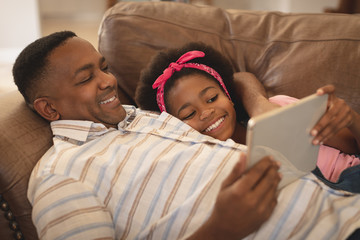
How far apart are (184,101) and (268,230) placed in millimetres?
531

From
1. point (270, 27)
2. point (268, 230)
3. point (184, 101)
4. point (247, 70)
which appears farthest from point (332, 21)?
point (268, 230)

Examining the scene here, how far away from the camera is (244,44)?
143 cm

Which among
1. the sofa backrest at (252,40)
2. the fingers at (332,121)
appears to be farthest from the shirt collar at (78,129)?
the fingers at (332,121)

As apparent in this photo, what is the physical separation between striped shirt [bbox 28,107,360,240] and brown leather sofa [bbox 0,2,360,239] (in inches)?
8.6

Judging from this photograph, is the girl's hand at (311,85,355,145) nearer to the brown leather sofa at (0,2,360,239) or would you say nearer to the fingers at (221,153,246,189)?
the fingers at (221,153,246,189)

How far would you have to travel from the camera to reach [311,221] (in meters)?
0.77

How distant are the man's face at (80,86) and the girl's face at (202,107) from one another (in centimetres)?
20

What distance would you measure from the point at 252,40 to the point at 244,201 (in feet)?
3.06

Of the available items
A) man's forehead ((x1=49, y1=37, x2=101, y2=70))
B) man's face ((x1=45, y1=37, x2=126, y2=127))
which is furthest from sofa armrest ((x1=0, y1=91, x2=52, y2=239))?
man's forehead ((x1=49, y1=37, x2=101, y2=70))

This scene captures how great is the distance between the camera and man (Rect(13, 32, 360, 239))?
0.71 metres

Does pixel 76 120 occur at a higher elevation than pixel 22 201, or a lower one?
higher

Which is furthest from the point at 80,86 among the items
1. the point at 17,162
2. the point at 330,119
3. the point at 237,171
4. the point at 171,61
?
the point at 330,119

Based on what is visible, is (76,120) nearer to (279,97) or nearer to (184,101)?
(184,101)

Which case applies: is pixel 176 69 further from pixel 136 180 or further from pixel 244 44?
pixel 136 180
